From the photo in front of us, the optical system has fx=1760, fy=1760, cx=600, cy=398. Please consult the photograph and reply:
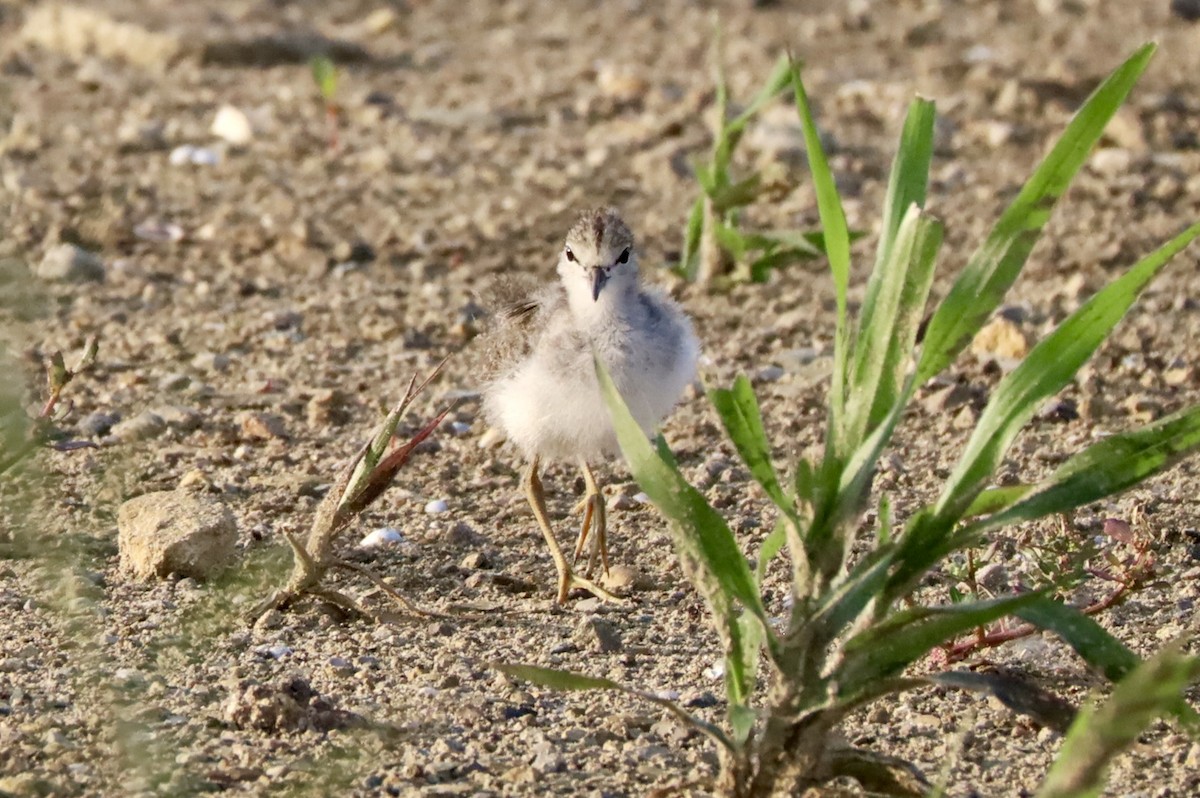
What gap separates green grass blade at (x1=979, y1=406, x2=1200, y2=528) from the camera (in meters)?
3.02

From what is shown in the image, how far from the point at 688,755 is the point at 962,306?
1002 millimetres

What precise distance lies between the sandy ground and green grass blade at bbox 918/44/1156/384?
2.58 ft

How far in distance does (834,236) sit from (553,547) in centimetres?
142

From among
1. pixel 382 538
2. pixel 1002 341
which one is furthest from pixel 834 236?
pixel 1002 341

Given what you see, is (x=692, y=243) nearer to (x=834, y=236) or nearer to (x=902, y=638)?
(x=834, y=236)

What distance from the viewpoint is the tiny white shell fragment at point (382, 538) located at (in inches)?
179

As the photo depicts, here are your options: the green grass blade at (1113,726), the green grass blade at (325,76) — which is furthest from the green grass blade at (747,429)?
the green grass blade at (325,76)

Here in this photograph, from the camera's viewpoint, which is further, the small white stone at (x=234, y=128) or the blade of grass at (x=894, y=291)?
the small white stone at (x=234, y=128)

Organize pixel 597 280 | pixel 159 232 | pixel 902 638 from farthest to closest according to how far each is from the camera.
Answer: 1. pixel 159 232
2. pixel 597 280
3. pixel 902 638

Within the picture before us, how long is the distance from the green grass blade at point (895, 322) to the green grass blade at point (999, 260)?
0.06 m

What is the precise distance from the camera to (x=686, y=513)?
3033 millimetres

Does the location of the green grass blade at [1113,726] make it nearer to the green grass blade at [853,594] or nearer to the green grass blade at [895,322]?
the green grass blade at [853,594]

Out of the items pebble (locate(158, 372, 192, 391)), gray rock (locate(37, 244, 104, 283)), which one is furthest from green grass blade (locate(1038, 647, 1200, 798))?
gray rock (locate(37, 244, 104, 283))

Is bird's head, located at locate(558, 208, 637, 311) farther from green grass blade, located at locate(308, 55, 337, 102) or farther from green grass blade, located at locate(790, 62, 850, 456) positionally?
green grass blade, located at locate(308, 55, 337, 102)
